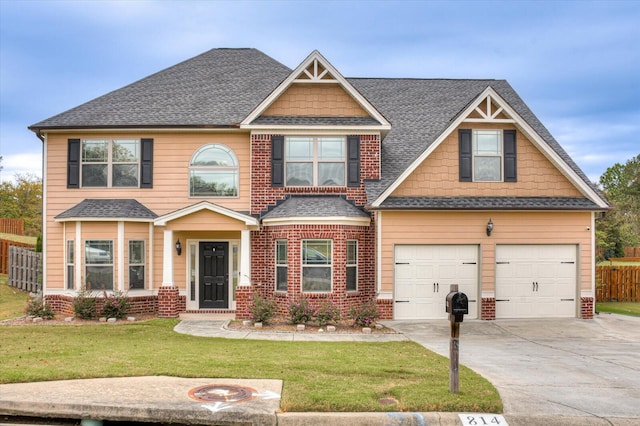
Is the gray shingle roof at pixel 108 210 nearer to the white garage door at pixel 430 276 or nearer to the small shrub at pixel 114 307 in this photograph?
the small shrub at pixel 114 307

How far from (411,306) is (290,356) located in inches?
273

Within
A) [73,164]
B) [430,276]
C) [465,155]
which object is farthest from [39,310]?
[465,155]

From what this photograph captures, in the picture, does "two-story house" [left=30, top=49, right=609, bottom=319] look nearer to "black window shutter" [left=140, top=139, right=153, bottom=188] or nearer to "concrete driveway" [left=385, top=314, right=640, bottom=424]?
"black window shutter" [left=140, top=139, right=153, bottom=188]

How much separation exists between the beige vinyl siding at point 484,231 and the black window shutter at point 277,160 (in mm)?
3526

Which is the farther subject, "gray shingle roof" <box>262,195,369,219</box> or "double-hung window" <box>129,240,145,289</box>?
"double-hung window" <box>129,240,145,289</box>

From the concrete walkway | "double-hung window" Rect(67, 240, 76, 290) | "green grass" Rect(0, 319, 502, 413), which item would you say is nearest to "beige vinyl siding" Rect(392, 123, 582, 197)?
"green grass" Rect(0, 319, 502, 413)

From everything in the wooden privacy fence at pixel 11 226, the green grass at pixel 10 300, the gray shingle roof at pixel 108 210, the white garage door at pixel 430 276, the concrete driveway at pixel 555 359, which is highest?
the gray shingle roof at pixel 108 210

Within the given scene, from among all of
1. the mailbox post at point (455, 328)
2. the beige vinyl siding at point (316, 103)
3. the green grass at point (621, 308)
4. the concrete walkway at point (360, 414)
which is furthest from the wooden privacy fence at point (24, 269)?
the green grass at point (621, 308)

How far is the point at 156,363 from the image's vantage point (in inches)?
366

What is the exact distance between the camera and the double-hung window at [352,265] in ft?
54.3

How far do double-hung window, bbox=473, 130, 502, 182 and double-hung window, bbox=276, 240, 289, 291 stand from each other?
6168mm

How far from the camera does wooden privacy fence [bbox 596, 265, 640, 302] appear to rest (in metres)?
23.3

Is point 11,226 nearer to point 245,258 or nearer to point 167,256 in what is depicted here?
point 167,256

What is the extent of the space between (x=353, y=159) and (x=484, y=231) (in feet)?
14.9
